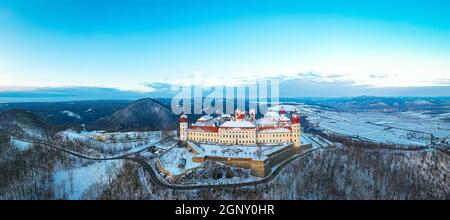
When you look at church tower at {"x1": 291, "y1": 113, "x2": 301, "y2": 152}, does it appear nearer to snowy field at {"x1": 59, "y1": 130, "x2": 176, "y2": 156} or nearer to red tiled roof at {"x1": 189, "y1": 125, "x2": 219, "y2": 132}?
red tiled roof at {"x1": 189, "y1": 125, "x2": 219, "y2": 132}

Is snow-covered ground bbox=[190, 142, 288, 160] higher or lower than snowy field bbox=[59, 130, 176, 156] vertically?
higher

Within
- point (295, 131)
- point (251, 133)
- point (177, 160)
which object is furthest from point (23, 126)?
point (295, 131)

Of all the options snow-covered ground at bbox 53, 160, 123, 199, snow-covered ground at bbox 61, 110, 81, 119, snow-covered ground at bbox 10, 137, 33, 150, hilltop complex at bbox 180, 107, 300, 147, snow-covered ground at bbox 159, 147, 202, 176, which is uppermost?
hilltop complex at bbox 180, 107, 300, 147

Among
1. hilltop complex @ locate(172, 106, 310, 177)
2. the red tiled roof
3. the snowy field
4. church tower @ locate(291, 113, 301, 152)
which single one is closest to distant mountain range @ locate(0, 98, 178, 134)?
the snowy field

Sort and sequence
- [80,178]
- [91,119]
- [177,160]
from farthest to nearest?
[91,119] < [80,178] < [177,160]

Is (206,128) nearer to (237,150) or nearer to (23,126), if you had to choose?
(237,150)

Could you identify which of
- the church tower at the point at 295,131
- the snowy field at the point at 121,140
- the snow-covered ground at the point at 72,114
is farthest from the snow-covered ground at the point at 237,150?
the snow-covered ground at the point at 72,114

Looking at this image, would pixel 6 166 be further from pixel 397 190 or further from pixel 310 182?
pixel 397 190

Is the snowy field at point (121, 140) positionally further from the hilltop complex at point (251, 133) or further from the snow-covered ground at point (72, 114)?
the snow-covered ground at point (72, 114)
